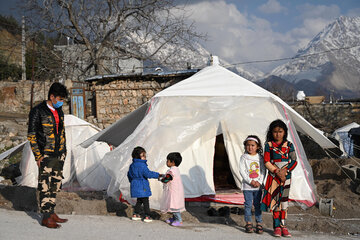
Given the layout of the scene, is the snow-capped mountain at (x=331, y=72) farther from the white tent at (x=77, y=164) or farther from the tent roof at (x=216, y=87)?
the tent roof at (x=216, y=87)

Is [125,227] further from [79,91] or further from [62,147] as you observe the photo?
[79,91]

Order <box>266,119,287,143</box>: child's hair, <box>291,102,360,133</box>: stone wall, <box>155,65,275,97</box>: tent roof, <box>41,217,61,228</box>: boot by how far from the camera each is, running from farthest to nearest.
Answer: <box>291,102,360,133</box>: stone wall < <box>155,65,275,97</box>: tent roof < <box>266,119,287,143</box>: child's hair < <box>41,217,61,228</box>: boot

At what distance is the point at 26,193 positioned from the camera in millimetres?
5543

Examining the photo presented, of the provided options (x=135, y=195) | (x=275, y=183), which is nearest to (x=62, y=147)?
(x=135, y=195)

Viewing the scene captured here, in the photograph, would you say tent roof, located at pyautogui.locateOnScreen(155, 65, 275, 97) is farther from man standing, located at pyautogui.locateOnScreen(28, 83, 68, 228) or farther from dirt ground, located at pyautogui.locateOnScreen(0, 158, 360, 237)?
man standing, located at pyautogui.locateOnScreen(28, 83, 68, 228)

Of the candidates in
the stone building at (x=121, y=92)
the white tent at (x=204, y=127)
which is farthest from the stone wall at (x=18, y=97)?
the white tent at (x=204, y=127)

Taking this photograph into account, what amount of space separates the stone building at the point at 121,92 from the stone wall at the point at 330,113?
9941mm

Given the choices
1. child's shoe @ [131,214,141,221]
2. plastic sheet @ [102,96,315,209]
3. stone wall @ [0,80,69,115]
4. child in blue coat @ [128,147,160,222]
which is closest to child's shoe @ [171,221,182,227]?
child in blue coat @ [128,147,160,222]

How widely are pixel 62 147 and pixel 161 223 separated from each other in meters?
1.50

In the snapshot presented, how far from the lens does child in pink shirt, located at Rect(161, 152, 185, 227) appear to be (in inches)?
176

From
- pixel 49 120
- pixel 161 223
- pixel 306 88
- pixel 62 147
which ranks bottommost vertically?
pixel 161 223

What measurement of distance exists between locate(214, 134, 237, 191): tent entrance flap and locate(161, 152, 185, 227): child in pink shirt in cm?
260

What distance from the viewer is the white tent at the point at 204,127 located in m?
5.65

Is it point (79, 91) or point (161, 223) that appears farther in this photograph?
point (79, 91)
